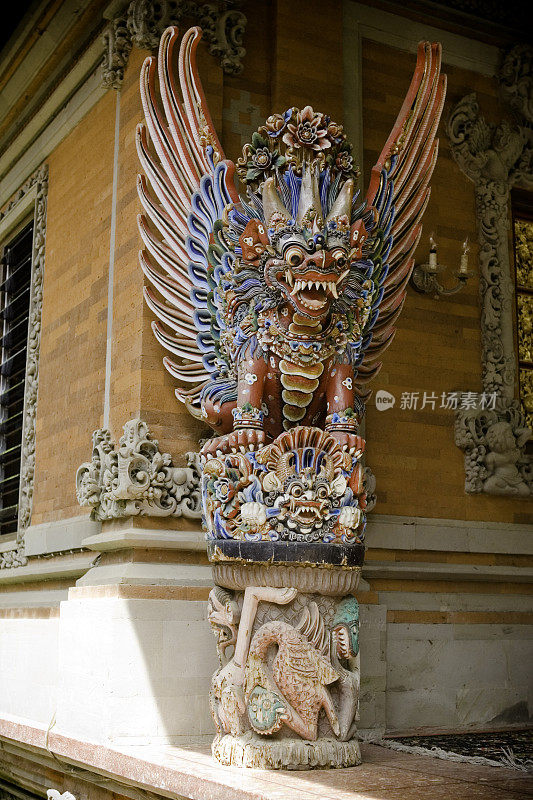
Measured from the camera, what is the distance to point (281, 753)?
5148mm

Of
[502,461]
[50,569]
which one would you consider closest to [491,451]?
[502,461]

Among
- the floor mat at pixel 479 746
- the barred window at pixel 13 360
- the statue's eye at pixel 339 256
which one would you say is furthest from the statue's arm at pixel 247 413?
the barred window at pixel 13 360

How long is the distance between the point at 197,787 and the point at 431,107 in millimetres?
4434

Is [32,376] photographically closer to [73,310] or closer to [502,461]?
[73,310]

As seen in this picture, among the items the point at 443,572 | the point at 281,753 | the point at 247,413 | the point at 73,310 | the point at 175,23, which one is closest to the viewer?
the point at 281,753

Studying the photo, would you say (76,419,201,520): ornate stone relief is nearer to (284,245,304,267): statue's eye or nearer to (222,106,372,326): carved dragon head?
(222,106,372,326): carved dragon head

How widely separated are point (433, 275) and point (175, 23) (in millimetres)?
2709

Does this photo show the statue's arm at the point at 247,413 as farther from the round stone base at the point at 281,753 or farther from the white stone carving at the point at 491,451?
the white stone carving at the point at 491,451

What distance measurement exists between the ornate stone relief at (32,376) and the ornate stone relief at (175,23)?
7.68 ft

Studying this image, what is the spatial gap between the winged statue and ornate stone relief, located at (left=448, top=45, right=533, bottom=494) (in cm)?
174

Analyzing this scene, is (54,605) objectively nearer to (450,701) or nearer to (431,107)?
(450,701)

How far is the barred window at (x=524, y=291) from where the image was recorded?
8586 millimetres

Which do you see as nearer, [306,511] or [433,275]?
[306,511]

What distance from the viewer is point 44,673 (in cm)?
751
